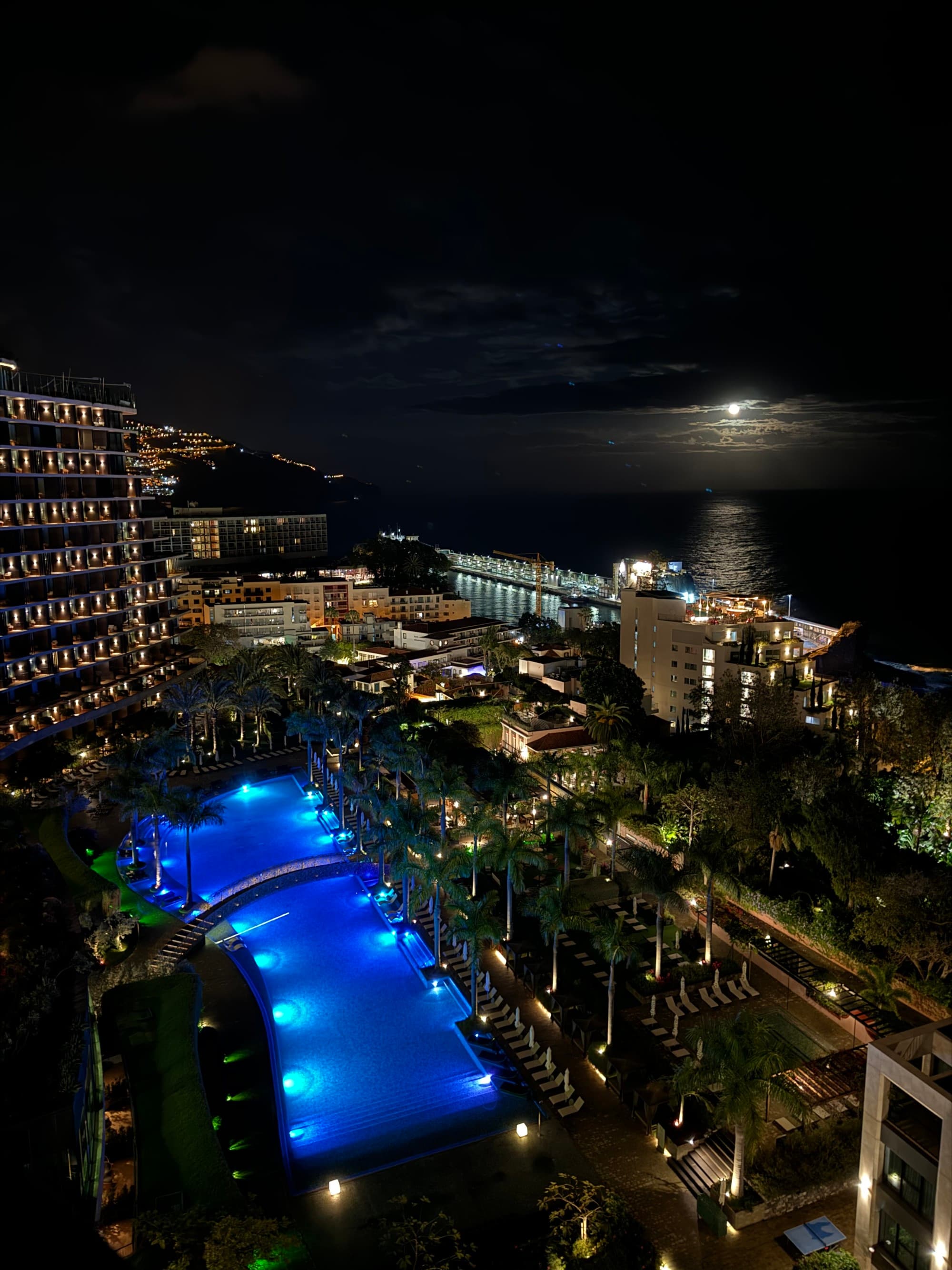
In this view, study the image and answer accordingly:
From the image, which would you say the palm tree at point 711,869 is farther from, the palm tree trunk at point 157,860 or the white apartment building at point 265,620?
the white apartment building at point 265,620

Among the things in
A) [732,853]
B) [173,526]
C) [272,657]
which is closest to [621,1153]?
[732,853]

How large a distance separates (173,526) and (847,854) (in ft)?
448

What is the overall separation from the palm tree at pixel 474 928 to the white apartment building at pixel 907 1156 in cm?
1232

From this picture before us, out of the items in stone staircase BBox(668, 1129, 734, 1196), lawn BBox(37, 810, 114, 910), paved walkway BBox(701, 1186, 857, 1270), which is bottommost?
paved walkway BBox(701, 1186, 857, 1270)

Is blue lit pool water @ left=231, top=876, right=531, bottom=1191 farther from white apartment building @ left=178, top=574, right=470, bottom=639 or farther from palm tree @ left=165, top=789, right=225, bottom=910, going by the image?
white apartment building @ left=178, top=574, right=470, bottom=639

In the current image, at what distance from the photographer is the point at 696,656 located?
5388 centimetres

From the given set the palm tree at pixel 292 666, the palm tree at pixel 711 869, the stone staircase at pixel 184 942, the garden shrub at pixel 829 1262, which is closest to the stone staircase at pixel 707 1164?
the garden shrub at pixel 829 1262

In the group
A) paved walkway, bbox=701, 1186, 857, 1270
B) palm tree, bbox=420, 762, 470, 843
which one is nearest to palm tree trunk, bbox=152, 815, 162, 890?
palm tree, bbox=420, 762, 470, 843

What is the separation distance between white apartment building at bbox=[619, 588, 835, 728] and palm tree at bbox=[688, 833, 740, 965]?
20628mm

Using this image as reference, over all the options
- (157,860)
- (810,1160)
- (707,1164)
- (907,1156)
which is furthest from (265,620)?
(907,1156)

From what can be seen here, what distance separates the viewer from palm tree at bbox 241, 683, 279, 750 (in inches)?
2089

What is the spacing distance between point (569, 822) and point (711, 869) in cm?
606

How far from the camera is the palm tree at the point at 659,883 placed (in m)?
27.7

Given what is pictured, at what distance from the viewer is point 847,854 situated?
28.2m
